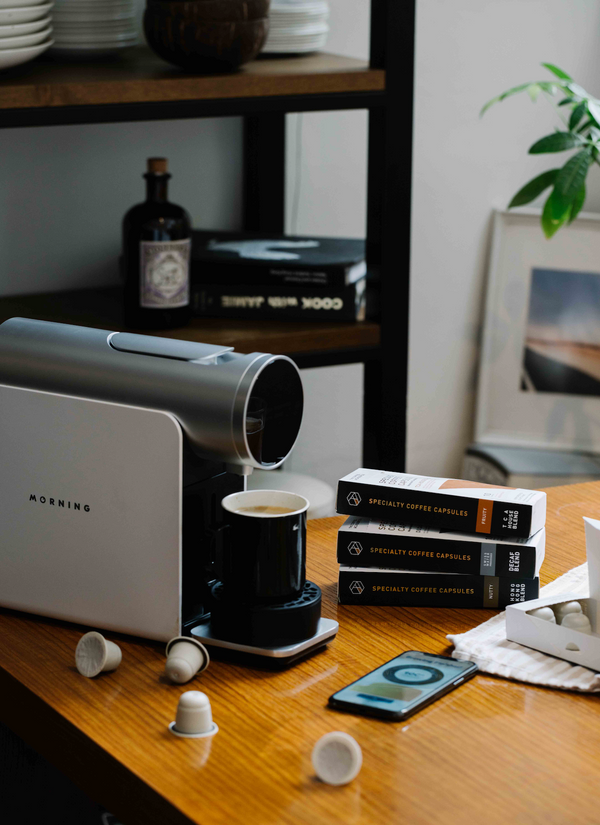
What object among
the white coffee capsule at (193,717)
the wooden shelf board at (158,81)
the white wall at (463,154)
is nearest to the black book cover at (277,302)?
the wooden shelf board at (158,81)

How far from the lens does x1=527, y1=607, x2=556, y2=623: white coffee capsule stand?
980mm

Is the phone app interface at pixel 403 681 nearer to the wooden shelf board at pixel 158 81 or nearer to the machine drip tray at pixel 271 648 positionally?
the machine drip tray at pixel 271 648

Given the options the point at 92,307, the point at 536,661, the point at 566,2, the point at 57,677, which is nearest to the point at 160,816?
the point at 57,677

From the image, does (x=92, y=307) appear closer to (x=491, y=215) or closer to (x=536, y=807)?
(x=491, y=215)

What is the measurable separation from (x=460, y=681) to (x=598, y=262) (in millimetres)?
2016

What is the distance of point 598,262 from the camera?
274 cm

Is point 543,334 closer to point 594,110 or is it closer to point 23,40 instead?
point 594,110

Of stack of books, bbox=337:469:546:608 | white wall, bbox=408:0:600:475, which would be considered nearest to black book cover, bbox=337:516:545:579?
stack of books, bbox=337:469:546:608

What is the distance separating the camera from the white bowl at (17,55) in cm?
161

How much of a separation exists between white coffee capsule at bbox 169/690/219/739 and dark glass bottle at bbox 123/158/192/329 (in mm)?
1113

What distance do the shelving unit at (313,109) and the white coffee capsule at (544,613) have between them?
1002 mm

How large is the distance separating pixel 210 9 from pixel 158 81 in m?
0.15

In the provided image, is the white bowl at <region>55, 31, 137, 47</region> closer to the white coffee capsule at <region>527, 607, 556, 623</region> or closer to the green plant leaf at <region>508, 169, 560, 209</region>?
the green plant leaf at <region>508, 169, 560, 209</region>

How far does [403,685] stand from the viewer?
36.0 inches
